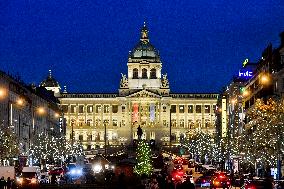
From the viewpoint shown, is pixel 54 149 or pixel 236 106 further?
pixel 236 106

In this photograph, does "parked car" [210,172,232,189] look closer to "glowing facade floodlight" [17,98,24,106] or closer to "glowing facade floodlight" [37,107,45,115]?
"glowing facade floodlight" [17,98,24,106]

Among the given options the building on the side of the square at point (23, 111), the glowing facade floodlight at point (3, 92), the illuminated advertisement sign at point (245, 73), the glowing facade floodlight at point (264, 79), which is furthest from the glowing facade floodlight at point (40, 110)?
the glowing facade floodlight at point (264, 79)

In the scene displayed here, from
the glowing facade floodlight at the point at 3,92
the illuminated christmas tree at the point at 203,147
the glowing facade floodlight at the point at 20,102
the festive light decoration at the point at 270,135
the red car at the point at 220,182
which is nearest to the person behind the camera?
the red car at the point at 220,182

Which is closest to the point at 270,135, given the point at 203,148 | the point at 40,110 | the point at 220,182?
the point at 220,182

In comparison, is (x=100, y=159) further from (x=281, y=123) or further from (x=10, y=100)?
(x=10, y=100)

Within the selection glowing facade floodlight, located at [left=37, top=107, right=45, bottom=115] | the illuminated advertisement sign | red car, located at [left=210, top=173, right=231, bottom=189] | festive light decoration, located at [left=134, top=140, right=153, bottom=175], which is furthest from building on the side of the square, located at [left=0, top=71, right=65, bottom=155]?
red car, located at [left=210, top=173, right=231, bottom=189]

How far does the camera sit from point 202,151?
538ft

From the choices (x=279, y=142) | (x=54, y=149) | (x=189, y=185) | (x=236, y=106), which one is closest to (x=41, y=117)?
(x=54, y=149)

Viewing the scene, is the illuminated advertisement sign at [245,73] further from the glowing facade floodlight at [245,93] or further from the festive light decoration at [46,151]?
the festive light decoration at [46,151]

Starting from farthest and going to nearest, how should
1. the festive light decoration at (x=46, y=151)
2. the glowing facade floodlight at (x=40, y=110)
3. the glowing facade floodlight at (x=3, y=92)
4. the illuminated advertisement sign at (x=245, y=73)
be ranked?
the glowing facade floodlight at (x=40, y=110), the illuminated advertisement sign at (x=245, y=73), the festive light decoration at (x=46, y=151), the glowing facade floodlight at (x=3, y=92)

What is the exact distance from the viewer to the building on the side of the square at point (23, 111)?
402 ft

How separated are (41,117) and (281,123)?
97610 mm

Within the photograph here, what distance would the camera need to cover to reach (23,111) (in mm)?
141000

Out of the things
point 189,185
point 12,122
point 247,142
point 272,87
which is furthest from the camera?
point 12,122
